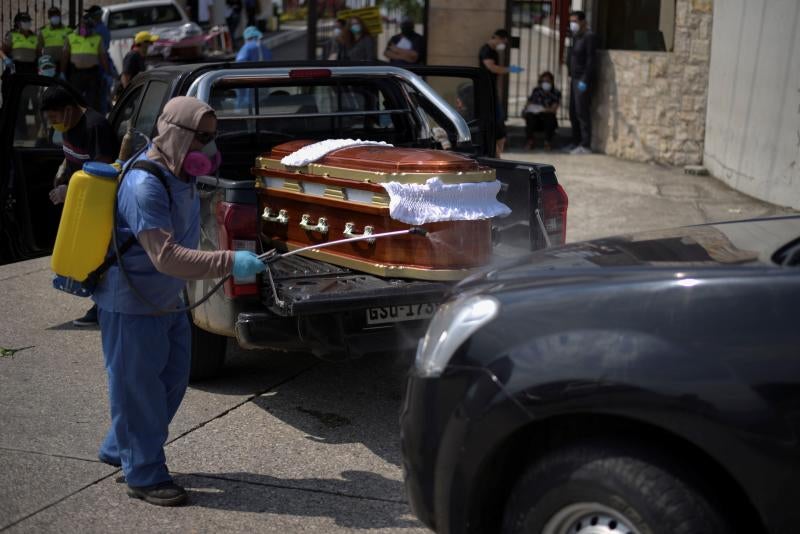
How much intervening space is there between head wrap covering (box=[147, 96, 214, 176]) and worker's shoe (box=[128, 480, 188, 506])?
1.33m

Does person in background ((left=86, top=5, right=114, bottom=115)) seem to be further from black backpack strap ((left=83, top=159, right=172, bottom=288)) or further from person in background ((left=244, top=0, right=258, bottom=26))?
black backpack strap ((left=83, top=159, right=172, bottom=288))

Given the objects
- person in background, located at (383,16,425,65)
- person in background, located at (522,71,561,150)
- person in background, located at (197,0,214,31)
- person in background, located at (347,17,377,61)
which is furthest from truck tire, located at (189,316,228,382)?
person in background, located at (197,0,214,31)

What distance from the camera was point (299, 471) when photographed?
5.04 m

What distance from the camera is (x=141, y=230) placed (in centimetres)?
435

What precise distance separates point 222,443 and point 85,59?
12.7 meters

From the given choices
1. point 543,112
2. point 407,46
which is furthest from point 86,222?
point 543,112

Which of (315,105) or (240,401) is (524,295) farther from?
(315,105)

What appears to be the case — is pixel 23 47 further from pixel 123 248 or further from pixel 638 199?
pixel 123 248

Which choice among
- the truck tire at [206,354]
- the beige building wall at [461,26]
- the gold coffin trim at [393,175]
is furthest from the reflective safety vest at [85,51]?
the gold coffin trim at [393,175]

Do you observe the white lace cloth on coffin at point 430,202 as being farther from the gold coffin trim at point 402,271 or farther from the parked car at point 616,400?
the parked car at point 616,400

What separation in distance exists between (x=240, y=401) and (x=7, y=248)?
6.46 feet

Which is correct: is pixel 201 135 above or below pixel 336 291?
above

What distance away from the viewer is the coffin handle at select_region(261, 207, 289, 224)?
5.92 meters

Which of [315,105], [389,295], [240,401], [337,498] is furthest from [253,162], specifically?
[337,498]
